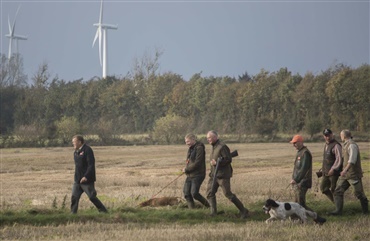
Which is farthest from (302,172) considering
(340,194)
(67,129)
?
(67,129)

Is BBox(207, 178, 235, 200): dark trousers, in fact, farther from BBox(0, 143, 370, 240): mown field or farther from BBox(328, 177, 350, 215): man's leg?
BBox(328, 177, 350, 215): man's leg

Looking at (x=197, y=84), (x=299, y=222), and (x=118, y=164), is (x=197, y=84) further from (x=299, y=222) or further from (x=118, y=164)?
(x=299, y=222)

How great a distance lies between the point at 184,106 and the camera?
7812 cm

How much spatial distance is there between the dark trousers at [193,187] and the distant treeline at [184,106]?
43827 mm

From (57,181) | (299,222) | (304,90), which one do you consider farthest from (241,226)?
(304,90)

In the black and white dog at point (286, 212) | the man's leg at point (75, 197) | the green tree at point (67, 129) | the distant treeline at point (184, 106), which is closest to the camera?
the black and white dog at point (286, 212)

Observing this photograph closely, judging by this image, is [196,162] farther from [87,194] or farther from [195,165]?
[87,194]

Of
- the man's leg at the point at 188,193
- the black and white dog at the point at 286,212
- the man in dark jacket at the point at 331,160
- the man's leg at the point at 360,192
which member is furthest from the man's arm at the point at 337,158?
the man's leg at the point at 188,193

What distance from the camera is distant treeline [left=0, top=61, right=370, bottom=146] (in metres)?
63.7

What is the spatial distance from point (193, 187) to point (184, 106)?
61444 mm

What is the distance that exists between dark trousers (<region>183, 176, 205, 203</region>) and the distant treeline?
144ft

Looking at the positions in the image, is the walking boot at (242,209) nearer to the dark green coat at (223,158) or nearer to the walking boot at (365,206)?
the dark green coat at (223,158)

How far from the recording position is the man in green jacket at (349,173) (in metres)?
16.4

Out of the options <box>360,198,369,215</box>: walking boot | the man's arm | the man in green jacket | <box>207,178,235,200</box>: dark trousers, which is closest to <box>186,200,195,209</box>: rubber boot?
<box>207,178,235,200</box>: dark trousers
